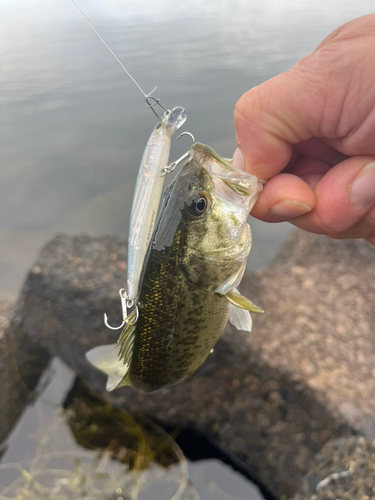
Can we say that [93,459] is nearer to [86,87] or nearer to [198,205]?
[198,205]

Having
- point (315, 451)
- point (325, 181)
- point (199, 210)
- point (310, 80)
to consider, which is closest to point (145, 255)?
point (199, 210)

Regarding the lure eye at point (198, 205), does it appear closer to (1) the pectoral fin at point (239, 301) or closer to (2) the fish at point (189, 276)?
(2) the fish at point (189, 276)

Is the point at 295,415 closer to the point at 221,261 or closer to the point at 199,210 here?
the point at 221,261

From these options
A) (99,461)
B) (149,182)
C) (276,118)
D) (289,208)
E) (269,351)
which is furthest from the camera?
(99,461)

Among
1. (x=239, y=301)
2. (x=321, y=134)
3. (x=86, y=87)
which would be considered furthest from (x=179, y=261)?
(x=86, y=87)

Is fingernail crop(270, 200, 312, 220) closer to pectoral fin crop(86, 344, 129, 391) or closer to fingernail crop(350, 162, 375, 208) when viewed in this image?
fingernail crop(350, 162, 375, 208)

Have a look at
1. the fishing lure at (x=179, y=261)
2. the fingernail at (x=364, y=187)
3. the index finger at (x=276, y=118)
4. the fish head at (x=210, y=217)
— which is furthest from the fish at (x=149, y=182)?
the fingernail at (x=364, y=187)
